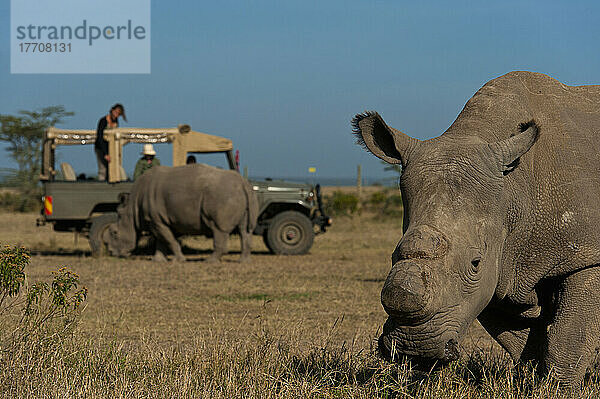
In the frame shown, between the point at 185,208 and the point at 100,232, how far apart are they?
2.03 meters

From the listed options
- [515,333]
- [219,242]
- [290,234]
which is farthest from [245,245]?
[515,333]

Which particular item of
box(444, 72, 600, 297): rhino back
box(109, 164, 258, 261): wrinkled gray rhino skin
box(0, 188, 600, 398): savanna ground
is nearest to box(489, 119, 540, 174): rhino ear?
box(444, 72, 600, 297): rhino back

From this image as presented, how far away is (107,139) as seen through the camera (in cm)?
1596

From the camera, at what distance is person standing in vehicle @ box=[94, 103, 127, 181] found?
15961 mm

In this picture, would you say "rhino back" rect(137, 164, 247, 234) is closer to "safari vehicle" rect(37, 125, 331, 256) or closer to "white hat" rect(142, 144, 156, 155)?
"safari vehicle" rect(37, 125, 331, 256)

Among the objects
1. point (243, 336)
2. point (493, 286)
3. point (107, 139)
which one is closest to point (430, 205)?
point (493, 286)

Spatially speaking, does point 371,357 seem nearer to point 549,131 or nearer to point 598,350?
point 598,350

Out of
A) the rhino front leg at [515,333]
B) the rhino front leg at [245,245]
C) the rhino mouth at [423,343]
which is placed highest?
the rhino mouth at [423,343]

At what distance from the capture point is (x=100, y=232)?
1598 centimetres

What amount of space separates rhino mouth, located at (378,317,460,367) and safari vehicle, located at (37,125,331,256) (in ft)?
41.7

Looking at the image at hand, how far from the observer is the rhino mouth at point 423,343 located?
147 inches

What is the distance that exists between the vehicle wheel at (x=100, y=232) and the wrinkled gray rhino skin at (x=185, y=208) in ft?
0.75

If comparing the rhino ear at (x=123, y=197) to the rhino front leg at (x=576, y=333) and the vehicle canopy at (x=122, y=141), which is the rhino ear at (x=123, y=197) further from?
the rhino front leg at (x=576, y=333)

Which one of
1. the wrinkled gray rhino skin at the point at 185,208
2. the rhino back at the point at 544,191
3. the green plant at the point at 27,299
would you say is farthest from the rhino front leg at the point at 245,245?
the rhino back at the point at 544,191
